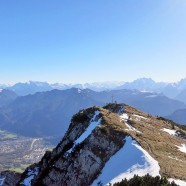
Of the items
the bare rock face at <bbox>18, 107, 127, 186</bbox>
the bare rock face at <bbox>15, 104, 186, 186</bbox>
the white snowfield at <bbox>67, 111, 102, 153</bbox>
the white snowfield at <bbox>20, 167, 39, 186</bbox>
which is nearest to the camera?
the bare rock face at <bbox>15, 104, 186, 186</bbox>

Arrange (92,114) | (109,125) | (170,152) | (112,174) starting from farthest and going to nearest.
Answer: (92,114) → (109,125) → (170,152) → (112,174)

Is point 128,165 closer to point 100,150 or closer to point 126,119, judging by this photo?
point 100,150

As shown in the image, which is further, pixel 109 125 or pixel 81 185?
pixel 109 125

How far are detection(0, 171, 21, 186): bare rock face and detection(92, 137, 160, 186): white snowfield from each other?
37.3m

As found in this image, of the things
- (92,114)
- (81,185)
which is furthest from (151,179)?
(92,114)

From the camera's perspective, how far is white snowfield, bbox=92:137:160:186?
3766cm

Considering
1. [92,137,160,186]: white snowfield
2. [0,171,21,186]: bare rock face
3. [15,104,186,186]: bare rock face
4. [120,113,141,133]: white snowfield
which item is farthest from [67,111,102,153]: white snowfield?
[0,171,21,186]: bare rock face

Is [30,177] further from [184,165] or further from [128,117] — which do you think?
[184,165]

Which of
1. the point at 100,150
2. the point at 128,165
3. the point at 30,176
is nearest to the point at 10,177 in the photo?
the point at 30,176

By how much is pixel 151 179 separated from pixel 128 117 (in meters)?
31.8

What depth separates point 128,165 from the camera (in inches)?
1612

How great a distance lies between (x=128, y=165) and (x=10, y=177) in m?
43.0

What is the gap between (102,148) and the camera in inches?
1852

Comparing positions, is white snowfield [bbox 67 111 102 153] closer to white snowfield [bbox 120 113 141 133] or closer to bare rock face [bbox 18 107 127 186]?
bare rock face [bbox 18 107 127 186]
